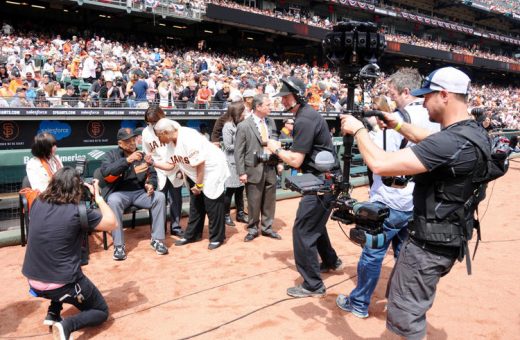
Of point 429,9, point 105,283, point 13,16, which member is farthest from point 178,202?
point 429,9

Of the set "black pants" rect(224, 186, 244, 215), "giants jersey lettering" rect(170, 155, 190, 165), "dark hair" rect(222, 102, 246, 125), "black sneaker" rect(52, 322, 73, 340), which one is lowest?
"black sneaker" rect(52, 322, 73, 340)

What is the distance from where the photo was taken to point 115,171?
497cm

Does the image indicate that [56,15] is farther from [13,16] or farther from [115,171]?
[115,171]

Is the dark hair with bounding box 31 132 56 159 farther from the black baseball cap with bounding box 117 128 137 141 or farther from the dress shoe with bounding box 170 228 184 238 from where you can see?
the dress shoe with bounding box 170 228 184 238

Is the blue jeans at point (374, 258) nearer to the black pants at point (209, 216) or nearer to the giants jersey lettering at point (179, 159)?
the black pants at point (209, 216)

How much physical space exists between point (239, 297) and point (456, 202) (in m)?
2.38

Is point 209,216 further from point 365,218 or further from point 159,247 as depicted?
point 365,218

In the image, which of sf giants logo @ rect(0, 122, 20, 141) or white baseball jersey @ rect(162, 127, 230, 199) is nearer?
white baseball jersey @ rect(162, 127, 230, 199)

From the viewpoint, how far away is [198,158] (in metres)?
5.04

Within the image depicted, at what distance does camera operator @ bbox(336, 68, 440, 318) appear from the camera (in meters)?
3.47

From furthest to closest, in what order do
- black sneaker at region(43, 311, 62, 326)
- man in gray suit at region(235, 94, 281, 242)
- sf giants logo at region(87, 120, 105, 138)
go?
sf giants logo at region(87, 120, 105, 138) < man in gray suit at region(235, 94, 281, 242) < black sneaker at region(43, 311, 62, 326)

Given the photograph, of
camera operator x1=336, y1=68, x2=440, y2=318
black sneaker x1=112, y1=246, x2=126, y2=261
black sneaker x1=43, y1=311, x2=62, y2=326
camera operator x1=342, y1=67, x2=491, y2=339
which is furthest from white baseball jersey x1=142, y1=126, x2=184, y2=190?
camera operator x1=342, y1=67, x2=491, y2=339

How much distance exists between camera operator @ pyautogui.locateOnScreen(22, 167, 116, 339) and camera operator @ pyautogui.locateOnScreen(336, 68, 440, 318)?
2164 mm

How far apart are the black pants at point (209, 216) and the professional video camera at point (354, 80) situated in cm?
224
